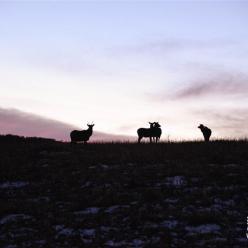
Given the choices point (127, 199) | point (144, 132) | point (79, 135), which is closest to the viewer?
point (127, 199)

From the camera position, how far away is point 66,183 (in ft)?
74.1

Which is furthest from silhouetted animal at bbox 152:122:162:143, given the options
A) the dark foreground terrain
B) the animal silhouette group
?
the dark foreground terrain

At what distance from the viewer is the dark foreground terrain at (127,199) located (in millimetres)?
15602

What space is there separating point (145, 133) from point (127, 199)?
2748cm

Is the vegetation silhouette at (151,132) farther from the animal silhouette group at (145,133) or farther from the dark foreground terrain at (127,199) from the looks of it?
the dark foreground terrain at (127,199)

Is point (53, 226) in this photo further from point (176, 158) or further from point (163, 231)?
point (176, 158)

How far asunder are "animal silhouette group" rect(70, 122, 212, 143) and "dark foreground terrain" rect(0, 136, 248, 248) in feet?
44.7

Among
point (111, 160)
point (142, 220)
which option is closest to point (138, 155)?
point (111, 160)

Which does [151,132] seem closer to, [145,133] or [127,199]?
[145,133]

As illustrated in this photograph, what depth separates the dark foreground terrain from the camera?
51.2 ft

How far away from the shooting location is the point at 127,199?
1927 cm

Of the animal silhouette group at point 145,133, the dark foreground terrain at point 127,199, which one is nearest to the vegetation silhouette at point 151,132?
the animal silhouette group at point 145,133

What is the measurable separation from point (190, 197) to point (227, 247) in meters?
4.90

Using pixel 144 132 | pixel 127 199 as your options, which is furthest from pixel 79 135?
pixel 127 199
